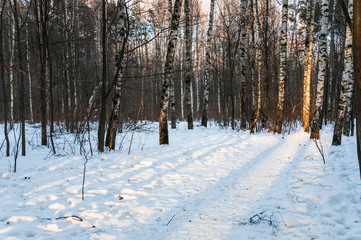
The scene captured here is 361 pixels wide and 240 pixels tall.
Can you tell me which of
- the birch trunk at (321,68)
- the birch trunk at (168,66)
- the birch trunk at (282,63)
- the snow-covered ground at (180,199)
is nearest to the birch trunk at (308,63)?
the birch trunk at (282,63)

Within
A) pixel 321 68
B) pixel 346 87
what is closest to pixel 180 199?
pixel 346 87

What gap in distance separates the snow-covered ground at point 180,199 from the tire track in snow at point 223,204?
0.01m

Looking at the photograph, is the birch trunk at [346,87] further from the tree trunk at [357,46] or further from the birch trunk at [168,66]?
the tree trunk at [357,46]

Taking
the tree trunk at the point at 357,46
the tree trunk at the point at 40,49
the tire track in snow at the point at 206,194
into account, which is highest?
the tree trunk at the point at 40,49

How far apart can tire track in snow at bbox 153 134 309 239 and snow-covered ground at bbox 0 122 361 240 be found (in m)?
0.01

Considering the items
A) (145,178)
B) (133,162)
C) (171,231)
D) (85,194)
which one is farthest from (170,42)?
(171,231)

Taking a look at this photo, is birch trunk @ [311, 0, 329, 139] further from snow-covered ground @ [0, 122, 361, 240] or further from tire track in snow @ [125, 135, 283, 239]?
snow-covered ground @ [0, 122, 361, 240]

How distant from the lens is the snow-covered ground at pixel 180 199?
9.16ft

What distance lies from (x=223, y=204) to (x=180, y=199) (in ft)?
2.43

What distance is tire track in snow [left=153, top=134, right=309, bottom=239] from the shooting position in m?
2.83

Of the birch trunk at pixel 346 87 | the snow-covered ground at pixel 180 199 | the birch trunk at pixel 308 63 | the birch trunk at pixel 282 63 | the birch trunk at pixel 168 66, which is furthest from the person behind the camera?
the birch trunk at pixel 282 63

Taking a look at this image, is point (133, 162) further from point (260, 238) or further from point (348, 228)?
point (348, 228)

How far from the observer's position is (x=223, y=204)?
143 inches

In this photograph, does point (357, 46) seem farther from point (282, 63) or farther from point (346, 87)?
point (282, 63)
